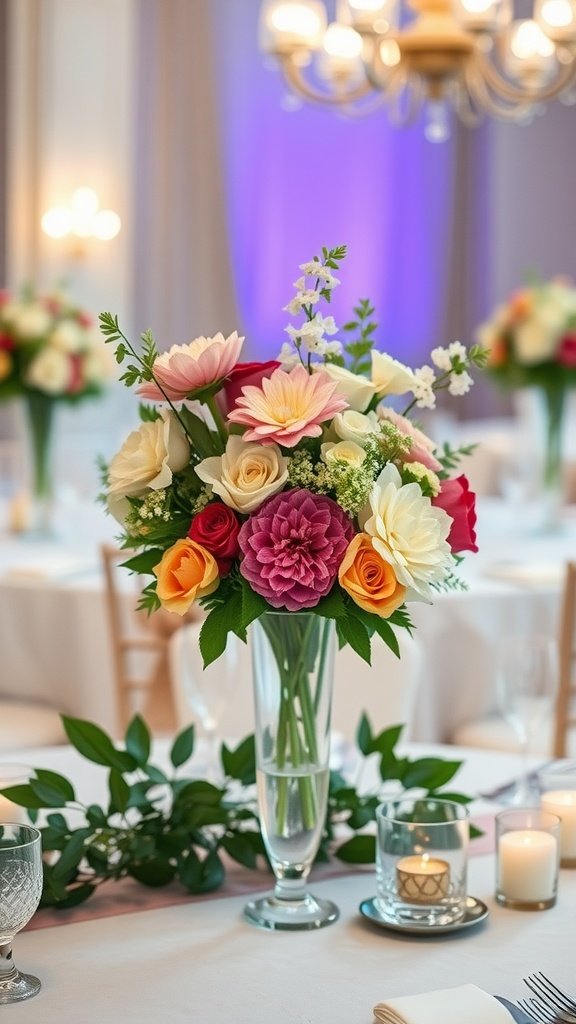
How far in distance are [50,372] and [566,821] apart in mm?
3066

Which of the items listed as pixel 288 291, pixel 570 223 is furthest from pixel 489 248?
pixel 288 291

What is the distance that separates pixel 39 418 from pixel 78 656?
96 cm

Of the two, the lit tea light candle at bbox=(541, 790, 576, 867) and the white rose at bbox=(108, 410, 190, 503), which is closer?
the white rose at bbox=(108, 410, 190, 503)

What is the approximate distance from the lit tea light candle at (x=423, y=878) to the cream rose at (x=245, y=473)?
421 millimetres

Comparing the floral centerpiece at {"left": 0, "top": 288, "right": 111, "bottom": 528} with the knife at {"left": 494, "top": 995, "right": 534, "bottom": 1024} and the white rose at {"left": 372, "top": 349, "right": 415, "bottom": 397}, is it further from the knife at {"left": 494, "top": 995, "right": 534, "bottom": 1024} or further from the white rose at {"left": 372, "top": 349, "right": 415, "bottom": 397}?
the knife at {"left": 494, "top": 995, "right": 534, "bottom": 1024}

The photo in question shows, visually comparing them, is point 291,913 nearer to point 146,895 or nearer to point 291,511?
point 146,895

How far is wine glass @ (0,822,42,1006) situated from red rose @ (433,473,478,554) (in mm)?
501

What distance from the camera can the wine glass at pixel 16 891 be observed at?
1319mm

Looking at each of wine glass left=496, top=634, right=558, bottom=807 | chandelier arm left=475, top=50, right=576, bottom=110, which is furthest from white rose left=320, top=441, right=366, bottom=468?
chandelier arm left=475, top=50, right=576, bottom=110

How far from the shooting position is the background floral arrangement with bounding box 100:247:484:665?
1372 mm

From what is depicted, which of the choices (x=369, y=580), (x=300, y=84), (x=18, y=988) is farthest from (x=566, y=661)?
(x=300, y=84)

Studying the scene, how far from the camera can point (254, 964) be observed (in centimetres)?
144

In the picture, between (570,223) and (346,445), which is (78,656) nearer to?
(346,445)

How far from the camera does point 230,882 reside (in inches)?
66.0
